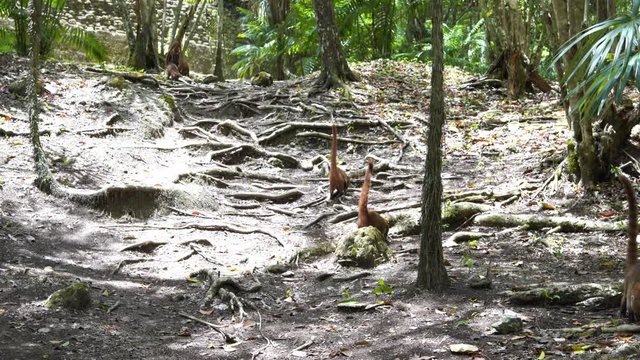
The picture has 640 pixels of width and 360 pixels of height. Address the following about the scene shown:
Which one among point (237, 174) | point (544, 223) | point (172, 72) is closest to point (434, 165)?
point (544, 223)

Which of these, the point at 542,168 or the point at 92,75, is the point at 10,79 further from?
the point at 542,168

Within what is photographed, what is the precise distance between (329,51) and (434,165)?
8003 mm

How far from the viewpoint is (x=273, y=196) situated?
8688 mm

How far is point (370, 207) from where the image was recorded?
813 cm

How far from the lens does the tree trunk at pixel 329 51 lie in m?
12.3

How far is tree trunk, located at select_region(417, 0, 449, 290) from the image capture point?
16.0 ft

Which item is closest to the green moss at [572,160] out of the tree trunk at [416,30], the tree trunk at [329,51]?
the tree trunk at [329,51]

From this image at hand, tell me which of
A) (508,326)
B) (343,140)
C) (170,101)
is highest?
(170,101)

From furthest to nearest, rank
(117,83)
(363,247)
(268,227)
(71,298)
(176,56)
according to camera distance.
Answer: (176,56), (117,83), (268,227), (363,247), (71,298)

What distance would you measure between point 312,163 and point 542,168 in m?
3.41

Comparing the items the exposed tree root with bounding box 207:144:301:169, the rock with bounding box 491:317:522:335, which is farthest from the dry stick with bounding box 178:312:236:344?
the exposed tree root with bounding box 207:144:301:169

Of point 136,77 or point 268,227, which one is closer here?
point 268,227

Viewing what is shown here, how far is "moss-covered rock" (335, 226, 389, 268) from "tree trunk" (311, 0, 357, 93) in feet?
21.5

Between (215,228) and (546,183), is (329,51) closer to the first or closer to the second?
(546,183)
